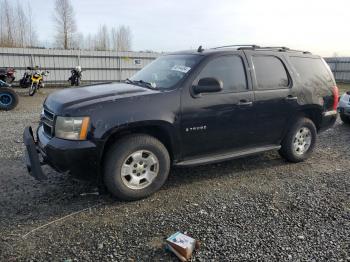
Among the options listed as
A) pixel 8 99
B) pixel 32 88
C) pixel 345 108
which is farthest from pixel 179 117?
pixel 32 88

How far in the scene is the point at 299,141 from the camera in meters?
5.44

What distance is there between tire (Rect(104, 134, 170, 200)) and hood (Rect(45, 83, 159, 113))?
547 mm

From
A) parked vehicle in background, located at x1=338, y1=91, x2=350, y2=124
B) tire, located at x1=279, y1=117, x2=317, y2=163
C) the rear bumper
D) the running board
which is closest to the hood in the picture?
the rear bumper

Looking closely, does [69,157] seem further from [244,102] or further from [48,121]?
[244,102]

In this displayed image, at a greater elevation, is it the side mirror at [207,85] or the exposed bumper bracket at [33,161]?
the side mirror at [207,85]

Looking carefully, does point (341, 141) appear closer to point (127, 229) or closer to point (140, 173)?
point (140, 173)

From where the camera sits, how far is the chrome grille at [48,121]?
12.4 feet

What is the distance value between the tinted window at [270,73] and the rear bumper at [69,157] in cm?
261

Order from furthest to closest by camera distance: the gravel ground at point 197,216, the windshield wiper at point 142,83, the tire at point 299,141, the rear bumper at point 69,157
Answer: the tire at point 299,141
the windshield wiper at point 142,83
the rear bumper at point 69,157
the gravel ground at point 197,216

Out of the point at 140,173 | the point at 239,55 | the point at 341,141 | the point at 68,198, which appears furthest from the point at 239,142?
the point at 341,141

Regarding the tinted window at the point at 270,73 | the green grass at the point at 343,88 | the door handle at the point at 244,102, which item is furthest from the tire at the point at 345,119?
the green grass at the point at 343,88

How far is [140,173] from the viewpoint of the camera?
3.96 m

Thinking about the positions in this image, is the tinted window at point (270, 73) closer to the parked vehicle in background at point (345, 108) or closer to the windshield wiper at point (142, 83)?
the windshield wiper at point (142, 83)

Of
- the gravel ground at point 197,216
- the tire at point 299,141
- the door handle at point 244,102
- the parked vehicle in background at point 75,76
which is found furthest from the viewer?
the parked vehicle in background at point 75,76
